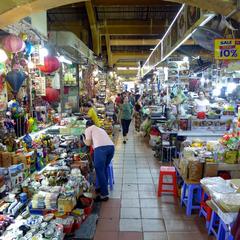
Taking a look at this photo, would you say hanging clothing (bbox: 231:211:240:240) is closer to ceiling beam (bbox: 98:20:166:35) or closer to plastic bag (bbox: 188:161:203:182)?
plastic bag (bbox: 188:161:203:182)

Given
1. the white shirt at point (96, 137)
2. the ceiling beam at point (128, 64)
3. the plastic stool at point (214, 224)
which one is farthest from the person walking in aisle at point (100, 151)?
the ceiling beam at point (128, 64)

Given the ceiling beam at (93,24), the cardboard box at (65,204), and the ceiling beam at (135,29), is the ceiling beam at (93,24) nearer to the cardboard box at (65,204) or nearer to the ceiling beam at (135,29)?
the ceiling beam at (135,29)

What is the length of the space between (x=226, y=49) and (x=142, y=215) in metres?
3.07

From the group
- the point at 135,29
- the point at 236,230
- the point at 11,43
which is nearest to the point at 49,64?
the point at 11,43

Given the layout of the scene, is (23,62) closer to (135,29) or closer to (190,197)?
(190,197)

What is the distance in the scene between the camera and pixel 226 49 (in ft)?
15.2

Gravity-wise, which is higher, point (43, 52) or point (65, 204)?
point (43, 52)

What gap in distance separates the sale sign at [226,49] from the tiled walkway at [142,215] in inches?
106

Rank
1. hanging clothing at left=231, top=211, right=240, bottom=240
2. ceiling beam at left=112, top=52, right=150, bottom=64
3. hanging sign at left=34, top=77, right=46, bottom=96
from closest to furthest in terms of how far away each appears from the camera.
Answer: hanging clothing at left=231, top=211, right=240, bottom=240 < hanging sign at left=34, top=77, right=46, bottom=96 < ceiling beam at left=112, top=52, right=150, bottom=64

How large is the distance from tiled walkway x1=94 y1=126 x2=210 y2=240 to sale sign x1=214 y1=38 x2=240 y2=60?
269cm

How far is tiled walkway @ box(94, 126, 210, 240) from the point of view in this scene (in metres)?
4.34

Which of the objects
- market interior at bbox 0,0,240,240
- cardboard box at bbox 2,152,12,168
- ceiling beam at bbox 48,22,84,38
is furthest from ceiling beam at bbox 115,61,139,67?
cardboard box at bbox 2,152,12,168

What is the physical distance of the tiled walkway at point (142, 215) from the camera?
14.2 feet

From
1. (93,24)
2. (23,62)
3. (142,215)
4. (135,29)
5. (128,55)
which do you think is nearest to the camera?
(142,215)
